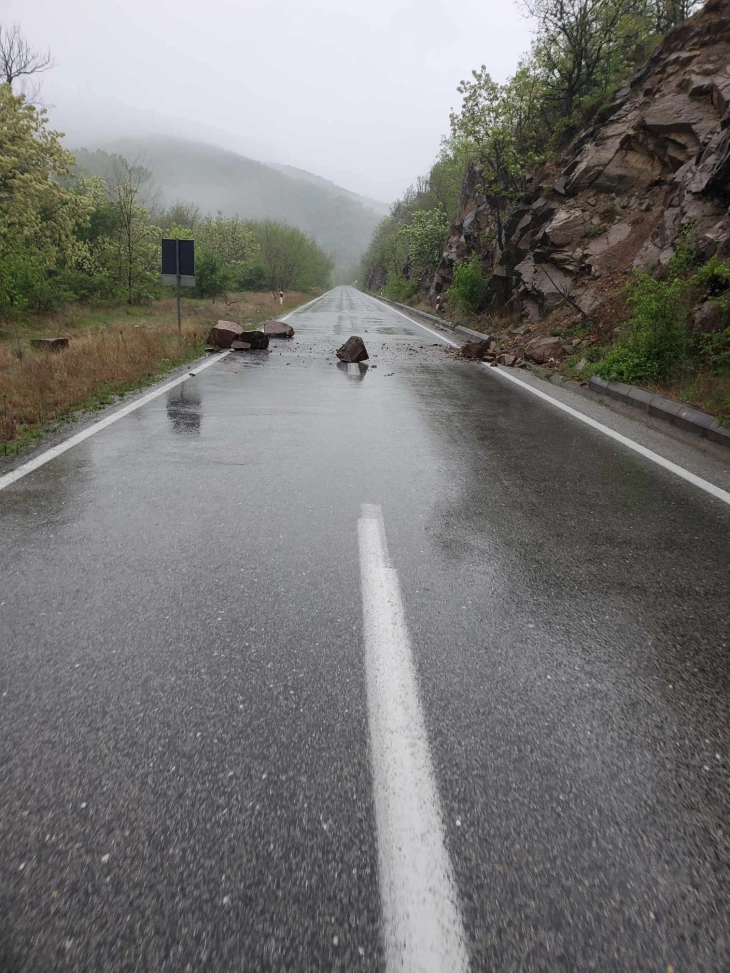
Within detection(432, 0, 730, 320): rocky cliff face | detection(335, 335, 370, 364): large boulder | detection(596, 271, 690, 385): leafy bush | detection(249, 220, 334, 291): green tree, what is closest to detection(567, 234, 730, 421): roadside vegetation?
detection(596, 271, 690, 385): leafy bush

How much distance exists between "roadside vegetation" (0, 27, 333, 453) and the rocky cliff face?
1017 cm

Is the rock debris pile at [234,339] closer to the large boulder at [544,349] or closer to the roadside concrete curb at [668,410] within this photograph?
the large boulder at [544,349]

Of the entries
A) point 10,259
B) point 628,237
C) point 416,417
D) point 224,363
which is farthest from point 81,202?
point 416,417

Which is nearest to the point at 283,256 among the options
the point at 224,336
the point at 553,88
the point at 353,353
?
the point at 553,88

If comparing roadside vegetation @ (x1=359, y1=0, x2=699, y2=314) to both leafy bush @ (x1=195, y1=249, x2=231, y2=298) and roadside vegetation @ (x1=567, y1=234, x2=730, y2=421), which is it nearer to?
roadside vegetation @ (x1=567, y1=234, x2=730, y2=421)

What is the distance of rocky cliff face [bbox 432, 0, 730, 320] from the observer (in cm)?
1423

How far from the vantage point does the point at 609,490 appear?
5.43m

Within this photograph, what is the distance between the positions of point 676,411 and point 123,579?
7.43 meters

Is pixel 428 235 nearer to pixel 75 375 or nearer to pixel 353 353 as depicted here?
pixel 353 353

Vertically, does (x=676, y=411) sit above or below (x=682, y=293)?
below

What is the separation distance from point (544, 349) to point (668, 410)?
21.9ft

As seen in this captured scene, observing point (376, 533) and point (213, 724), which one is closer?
point (213, 724)

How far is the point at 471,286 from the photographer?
912 inches

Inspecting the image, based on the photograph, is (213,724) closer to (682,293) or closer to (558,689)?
(558,689)
